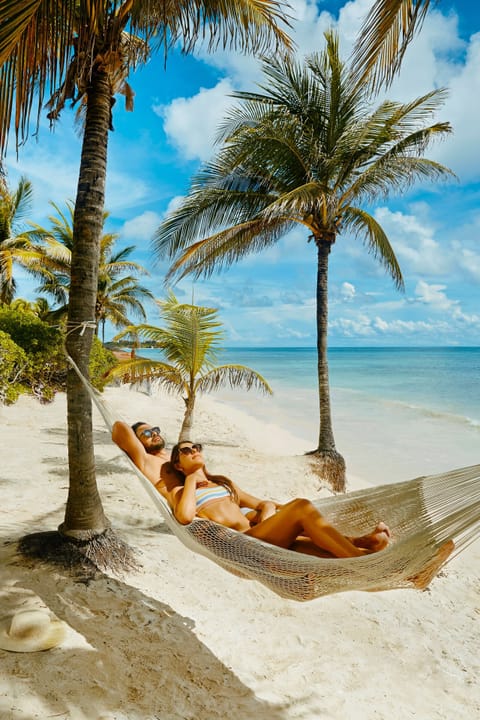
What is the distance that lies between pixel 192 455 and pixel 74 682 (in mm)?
914

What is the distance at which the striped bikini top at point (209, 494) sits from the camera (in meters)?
2.10

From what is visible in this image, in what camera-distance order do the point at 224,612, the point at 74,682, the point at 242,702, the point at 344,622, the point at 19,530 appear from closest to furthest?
the point at 74,682 < the point at 242,702 < the point at 224,612 < the point at 344,622 < the point at 19,530

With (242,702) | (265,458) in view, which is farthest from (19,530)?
(265,458)

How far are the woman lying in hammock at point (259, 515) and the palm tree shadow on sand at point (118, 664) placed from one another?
50cm

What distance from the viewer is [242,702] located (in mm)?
1730

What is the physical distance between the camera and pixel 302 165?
6.00m

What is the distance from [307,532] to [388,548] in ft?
1.17

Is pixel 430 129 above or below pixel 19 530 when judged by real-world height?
above

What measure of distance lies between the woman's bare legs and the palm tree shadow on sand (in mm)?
534

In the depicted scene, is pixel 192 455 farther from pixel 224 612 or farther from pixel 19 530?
pixel 19 530

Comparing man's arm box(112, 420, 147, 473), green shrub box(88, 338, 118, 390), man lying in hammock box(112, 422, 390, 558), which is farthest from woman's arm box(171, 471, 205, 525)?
green shrub box(88, 338, 118, 390)

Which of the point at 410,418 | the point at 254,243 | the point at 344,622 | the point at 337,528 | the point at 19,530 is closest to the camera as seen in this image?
the point at 337,528

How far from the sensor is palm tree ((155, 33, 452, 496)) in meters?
5.85

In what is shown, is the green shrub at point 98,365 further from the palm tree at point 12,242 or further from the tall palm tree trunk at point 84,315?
the tall palm tree trunk at point 84,315
